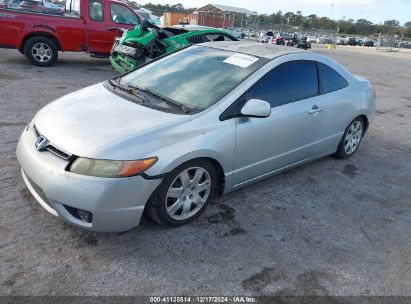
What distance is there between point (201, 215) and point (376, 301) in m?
1.58

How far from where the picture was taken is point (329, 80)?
14.8 ft

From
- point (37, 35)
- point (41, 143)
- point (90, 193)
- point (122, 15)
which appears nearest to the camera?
point (90, 193)

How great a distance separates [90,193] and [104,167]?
0.21 metres

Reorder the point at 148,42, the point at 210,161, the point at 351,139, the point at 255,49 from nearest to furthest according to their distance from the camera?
the point at 210,161 < the point at 255,49 < the point at 351,139 < the point at 148,42

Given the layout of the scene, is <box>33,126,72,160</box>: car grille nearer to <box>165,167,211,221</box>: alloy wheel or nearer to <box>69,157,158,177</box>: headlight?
<box>69,157,158,177</box>: headlight

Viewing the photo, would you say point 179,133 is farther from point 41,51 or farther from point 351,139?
point 41,51

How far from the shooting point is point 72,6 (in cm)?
1015

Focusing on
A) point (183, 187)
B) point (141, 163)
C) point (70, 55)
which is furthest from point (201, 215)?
point (70, 55)

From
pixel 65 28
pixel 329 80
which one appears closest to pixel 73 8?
pixel 65 28

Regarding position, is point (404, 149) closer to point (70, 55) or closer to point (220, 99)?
point (220, 99)

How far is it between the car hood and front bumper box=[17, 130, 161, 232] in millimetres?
179

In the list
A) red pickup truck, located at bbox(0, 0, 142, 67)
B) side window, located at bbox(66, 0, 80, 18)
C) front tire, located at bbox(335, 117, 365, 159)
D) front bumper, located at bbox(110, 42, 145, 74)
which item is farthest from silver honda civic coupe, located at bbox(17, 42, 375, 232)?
side window, located at bbox(66, 0, 80, 18)

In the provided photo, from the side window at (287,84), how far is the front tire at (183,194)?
0.85 meters

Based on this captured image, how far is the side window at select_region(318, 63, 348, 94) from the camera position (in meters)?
4.41
